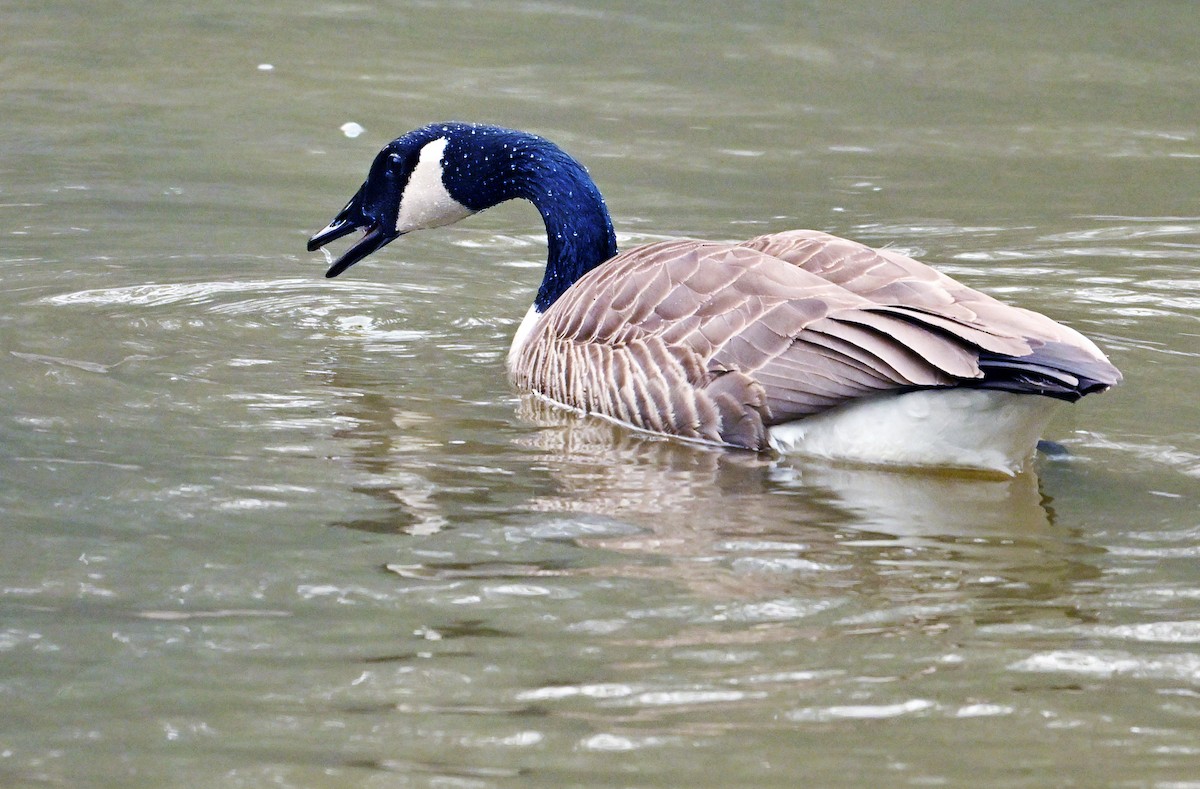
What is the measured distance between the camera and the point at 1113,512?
589cm

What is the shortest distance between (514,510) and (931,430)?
1583 millimetres

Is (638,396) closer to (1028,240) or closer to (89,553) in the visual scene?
(89,553)

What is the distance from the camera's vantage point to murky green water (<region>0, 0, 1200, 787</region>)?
4051mm

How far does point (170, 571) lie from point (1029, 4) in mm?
14039

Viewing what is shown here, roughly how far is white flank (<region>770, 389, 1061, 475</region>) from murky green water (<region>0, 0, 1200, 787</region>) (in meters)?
0.11

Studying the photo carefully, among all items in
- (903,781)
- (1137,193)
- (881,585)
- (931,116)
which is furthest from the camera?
(931,116)

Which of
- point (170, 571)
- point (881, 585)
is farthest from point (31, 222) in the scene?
point (881, 585)

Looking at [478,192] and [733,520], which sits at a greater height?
[478,192]

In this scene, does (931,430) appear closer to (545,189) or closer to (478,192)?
(545,189)

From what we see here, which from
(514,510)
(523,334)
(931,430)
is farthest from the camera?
(523,334)

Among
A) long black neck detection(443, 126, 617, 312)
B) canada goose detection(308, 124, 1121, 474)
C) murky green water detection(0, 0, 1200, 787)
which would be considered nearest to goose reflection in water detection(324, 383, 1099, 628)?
murky green water detection(0, 0, 1200, 787)

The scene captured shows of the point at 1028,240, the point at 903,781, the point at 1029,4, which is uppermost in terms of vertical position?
the point at 1029,4

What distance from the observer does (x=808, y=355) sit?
6.31 metres

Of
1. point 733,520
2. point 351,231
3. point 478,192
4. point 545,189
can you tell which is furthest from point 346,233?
point 733,520
